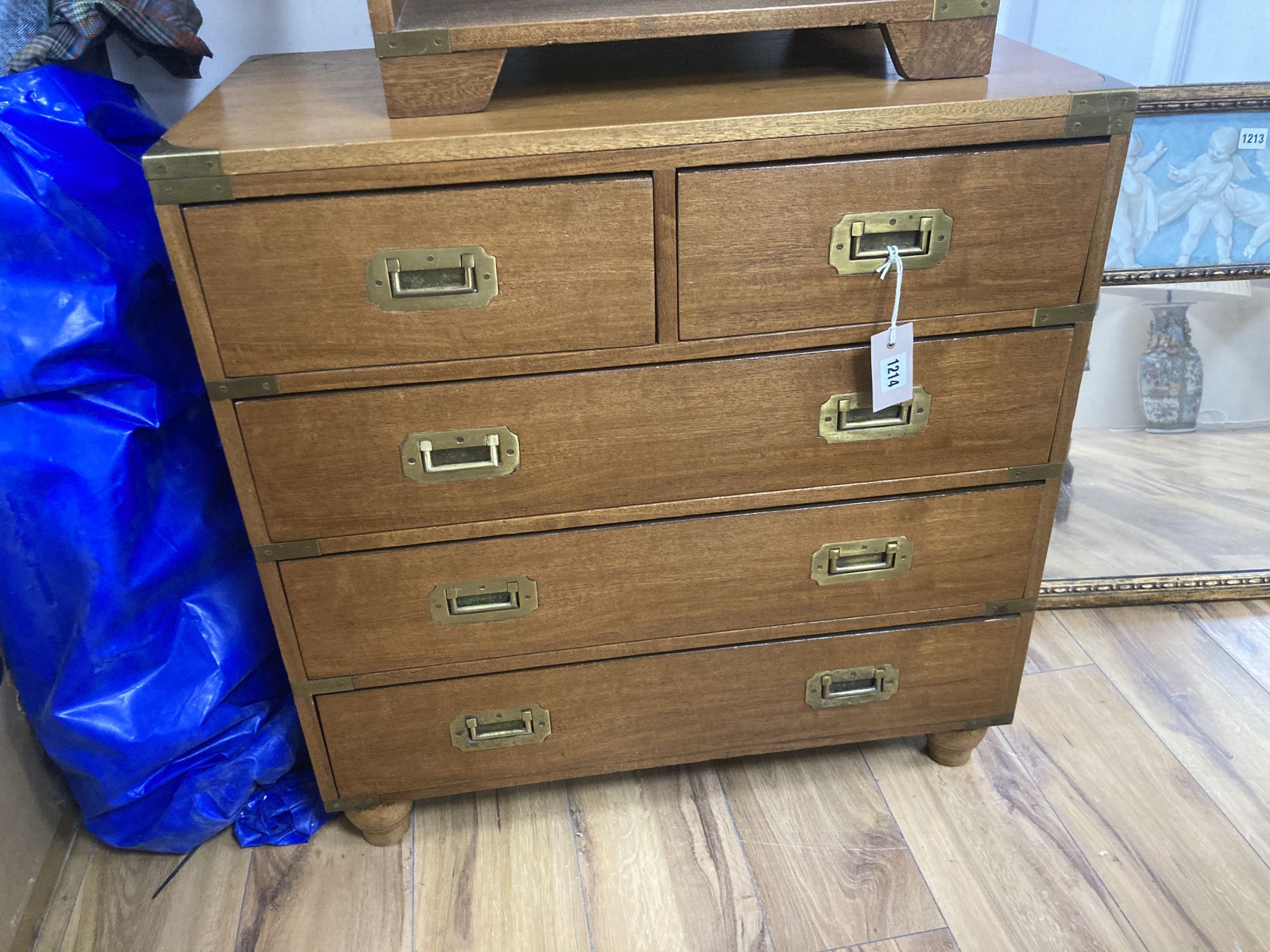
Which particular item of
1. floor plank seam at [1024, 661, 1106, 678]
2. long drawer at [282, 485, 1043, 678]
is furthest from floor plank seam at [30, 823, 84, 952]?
floor plank seam at [1024, 661, 1106, 678]

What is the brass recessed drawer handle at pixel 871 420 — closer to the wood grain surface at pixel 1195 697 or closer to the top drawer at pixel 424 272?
the top drawer at pixel 424 272

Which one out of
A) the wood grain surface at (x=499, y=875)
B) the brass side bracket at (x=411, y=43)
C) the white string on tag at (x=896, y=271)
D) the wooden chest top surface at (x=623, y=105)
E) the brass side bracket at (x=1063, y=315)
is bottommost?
the wood grain surface at (x=499, y=875)

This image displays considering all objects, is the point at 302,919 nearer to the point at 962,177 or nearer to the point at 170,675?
the point at 170,675

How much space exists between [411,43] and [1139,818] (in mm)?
1335

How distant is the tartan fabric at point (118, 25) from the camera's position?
3.71 feet

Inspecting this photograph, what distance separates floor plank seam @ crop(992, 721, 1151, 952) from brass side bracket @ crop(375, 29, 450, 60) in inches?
48.2

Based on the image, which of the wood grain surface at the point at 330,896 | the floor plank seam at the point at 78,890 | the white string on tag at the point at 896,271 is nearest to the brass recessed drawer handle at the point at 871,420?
the white string on tag at the point at 896,271

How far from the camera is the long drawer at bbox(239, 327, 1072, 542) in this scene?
1042 millimetres

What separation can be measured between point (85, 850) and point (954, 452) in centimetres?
128

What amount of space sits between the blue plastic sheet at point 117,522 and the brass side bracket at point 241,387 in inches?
8.5

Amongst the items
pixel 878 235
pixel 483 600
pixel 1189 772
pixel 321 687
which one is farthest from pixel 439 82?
pixel 1189 772

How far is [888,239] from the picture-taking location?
1.03 meters

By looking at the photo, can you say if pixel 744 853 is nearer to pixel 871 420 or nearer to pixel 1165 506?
pixel 871 420

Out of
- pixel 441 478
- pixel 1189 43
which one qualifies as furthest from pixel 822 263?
pixel 1189 43
